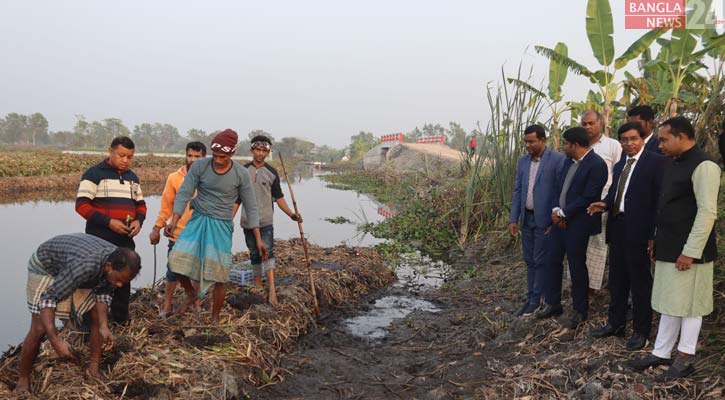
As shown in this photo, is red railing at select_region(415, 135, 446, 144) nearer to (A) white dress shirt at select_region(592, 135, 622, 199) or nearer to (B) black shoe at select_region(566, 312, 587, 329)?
(A) white dress shirt at select_region(592, 135, 622, 199)

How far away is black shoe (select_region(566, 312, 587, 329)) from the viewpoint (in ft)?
12.6

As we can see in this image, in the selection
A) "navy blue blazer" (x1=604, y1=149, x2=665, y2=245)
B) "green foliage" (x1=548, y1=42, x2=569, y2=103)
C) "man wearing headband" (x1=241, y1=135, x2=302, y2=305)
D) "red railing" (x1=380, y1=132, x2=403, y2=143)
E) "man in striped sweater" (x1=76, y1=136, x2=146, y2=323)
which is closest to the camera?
"navy blue blazer" (x1=604, y1=149, x2=665, y2=245)

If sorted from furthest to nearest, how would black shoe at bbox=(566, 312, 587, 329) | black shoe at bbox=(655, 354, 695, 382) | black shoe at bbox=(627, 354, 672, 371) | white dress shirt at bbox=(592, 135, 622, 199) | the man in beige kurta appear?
white dress shirt at bbox=(592, 135, 622, 199), black shoe at bbox=(566, 312, 587, 329), black shoe at bbox=(627, 354, 672, 371), black shoe at bbox=(655, 354, 695, 382), the man in beige kurta

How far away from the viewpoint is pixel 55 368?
2.96 m

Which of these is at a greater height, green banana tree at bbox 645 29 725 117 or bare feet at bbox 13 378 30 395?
green banana tree at bbox 645 29 725 117

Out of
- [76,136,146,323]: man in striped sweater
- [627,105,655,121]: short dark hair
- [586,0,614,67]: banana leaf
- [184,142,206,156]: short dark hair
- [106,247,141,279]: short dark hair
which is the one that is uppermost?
[586,0,614,67]: banana leaf

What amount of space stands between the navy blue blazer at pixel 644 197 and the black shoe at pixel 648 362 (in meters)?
0.75

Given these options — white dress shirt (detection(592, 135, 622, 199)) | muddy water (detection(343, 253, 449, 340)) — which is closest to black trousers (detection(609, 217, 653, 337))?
white dress shirt (detection(592, 135, 622, 199))

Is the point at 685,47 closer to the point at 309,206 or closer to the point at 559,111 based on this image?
the point at 559,111

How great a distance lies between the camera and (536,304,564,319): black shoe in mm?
4094

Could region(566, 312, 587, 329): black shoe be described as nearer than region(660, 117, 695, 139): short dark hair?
No

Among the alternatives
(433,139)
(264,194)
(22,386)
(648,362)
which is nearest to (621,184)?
(648,362)

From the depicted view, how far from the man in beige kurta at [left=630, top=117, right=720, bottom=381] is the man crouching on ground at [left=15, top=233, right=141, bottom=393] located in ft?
10.3

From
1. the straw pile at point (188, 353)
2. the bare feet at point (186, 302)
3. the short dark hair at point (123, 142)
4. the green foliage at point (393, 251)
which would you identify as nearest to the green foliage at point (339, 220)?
the green foliage at point (393, 251)
